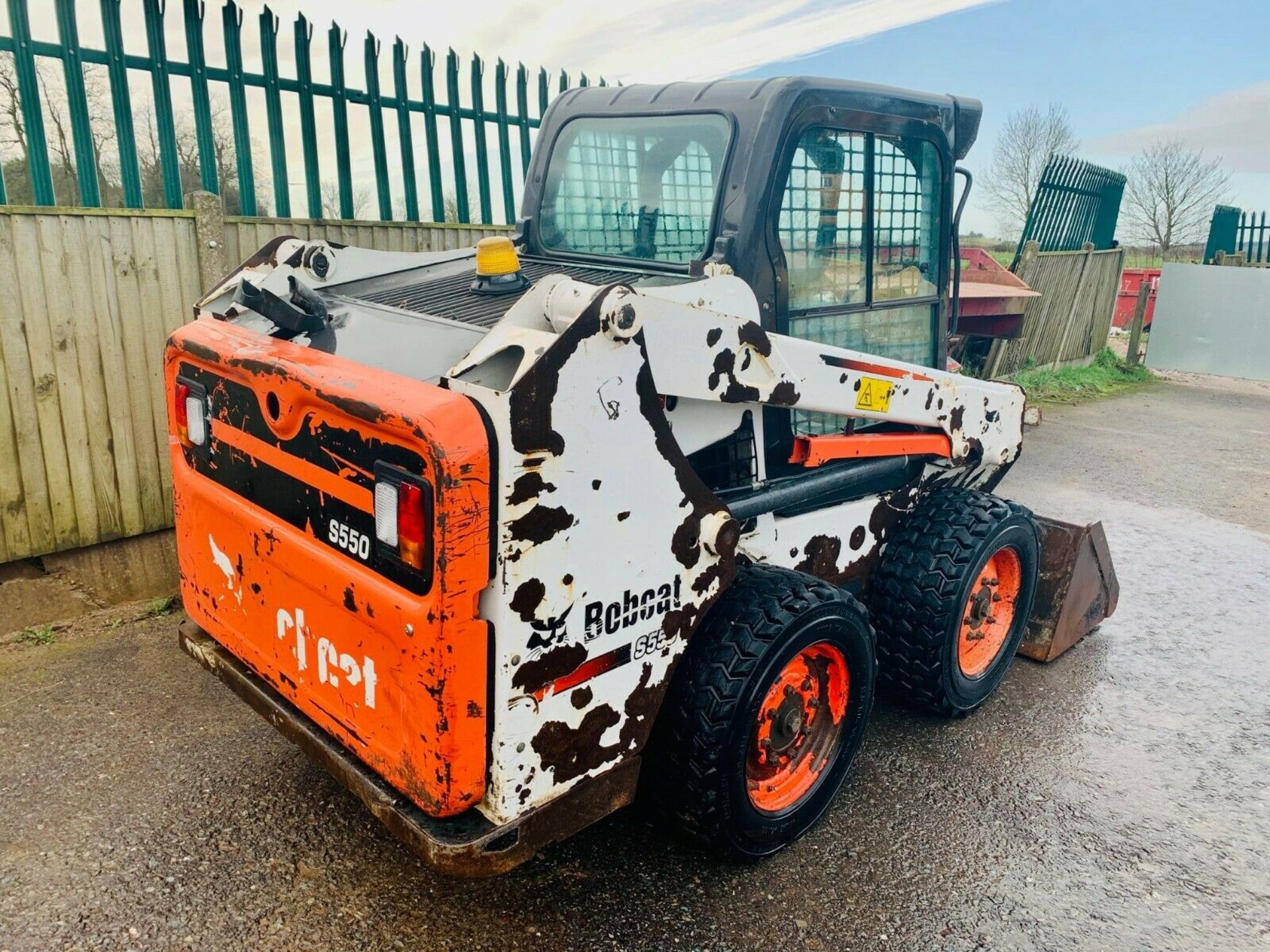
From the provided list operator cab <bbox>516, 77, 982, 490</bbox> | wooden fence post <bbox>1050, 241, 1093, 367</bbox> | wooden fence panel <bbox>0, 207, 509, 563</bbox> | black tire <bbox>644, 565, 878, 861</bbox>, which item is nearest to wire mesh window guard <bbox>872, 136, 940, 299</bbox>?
operator cab <bbox>516, 77, 982, 490</bbox>

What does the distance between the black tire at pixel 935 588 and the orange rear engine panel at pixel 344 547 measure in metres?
1.80

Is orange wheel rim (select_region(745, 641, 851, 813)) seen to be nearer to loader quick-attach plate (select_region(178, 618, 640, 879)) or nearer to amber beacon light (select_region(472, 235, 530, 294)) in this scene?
loader quick-attach plate (select_region(178, 618, 640, 879))

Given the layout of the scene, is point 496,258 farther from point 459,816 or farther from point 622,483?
point 459,816

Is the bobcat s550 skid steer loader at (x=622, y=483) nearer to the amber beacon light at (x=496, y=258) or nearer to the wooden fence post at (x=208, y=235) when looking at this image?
the amber beacon light at (x=496, y=258)

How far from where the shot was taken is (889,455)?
10.8 ft

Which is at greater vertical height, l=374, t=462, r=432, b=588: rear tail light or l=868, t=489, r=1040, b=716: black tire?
l=374, t=462, r=432, b=588: rear tail light

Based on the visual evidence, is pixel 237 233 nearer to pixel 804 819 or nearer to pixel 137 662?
pixel 137 662

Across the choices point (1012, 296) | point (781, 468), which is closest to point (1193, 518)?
point (1012, 296)

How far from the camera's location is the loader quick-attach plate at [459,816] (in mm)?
2105

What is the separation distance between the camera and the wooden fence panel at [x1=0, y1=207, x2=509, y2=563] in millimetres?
4004

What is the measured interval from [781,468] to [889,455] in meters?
0.48

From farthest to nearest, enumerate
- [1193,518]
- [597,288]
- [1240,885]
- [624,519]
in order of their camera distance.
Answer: [1193,518] → [1240,885] → [624,519] → [597,288]

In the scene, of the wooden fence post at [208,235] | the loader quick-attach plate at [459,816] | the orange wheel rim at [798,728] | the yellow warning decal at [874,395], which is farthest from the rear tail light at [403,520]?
the wooden fence post at [208,235]

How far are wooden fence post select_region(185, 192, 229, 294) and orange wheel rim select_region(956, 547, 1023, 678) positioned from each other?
3587 mm
